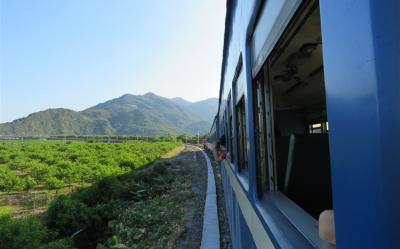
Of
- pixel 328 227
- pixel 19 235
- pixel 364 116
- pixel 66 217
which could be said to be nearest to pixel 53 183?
pixel 66 217

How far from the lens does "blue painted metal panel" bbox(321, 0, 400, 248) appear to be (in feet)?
1.96

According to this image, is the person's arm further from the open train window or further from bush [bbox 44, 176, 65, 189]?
bush [bbox 44, 176, 65, 189]

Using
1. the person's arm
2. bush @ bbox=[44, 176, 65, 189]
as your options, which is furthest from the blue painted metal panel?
bush @ bbox=[44, 176, 65, 189]

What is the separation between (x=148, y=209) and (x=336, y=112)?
1204cm

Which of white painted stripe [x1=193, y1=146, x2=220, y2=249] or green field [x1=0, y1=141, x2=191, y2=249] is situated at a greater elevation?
white painted stripe [x1=193, y1=146, x2=220, y2=249]

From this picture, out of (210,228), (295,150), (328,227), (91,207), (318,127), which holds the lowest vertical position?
(91,207)

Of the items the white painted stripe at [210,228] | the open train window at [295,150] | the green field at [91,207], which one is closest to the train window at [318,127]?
the white painted stripe at [210,228]

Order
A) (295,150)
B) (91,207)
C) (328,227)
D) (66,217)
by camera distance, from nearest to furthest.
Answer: (328,227)
(295,150)
(66,217)
(91,207)

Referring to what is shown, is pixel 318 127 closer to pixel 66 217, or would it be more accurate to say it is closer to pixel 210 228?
pixel 210 228

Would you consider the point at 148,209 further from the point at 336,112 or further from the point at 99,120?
the point at 99,120

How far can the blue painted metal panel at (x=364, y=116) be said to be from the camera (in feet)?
1.96

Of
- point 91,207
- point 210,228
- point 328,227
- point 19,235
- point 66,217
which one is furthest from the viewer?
point 91,207

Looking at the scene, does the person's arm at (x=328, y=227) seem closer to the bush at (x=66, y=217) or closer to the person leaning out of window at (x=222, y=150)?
the person leaning out of window at (x=222, y=150)

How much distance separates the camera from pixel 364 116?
0.67 meters
